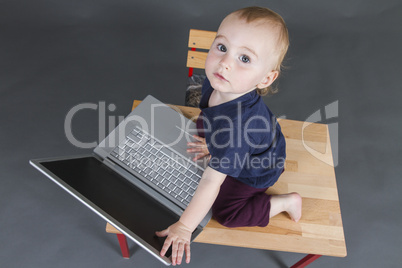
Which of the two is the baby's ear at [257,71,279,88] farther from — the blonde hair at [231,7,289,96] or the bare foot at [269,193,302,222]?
the bare foot at [269,193,302,222]

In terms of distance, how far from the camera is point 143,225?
106cm

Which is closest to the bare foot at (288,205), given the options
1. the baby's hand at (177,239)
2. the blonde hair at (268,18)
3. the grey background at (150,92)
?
the baby's hand at (177,239)

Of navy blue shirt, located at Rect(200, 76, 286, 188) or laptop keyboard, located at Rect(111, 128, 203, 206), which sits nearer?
navy blue shirt, located at Rect(200, 76, 286, 188)

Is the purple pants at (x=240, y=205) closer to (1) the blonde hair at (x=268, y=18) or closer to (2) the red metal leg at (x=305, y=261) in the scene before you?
(2) the red metal leg at (x=305, y=261)

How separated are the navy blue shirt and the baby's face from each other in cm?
8

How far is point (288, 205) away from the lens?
124 cm

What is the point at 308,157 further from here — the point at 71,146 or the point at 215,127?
the point at 71,146

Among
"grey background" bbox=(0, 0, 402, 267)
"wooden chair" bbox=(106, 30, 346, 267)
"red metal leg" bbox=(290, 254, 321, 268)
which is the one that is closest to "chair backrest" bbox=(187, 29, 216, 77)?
"wooden chair" bbox=(106, 30, 346, 267)

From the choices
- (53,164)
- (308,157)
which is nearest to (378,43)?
(308,157)

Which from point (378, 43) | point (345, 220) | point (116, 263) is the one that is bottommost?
point (116, 263)

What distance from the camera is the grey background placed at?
177 cm

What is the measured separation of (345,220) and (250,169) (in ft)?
3.24

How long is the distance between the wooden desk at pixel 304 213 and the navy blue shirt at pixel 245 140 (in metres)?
0.15

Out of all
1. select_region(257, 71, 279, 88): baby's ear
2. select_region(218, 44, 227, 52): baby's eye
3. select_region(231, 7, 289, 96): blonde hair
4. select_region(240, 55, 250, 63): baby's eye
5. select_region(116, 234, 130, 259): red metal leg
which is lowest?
select_region(116, 234, 130, 259): red metal leg
